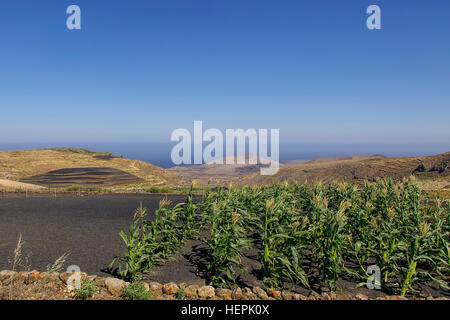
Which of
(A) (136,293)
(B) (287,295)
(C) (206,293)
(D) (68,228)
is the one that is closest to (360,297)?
(B) (287,295)

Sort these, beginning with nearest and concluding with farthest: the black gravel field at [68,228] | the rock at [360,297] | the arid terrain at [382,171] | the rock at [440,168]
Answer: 1. the rock at [360,297]
2. the black gravel field at [68,228]
3. the rock at [440,168]
4. the arid terrain at [382,171]

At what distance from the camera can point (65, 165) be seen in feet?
153

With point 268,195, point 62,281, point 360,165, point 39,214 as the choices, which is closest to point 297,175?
point 360,165

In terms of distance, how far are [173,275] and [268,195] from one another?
539 cm

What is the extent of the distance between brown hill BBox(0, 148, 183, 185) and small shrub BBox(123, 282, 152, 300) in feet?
113

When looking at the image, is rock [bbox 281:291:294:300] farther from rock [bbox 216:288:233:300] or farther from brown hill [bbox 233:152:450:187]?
brown hill [bbox 233:152:450:187]

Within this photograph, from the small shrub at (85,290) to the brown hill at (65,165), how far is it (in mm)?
34226

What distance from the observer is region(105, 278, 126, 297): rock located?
4.75 m

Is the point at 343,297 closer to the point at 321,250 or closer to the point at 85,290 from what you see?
the point at 321,250

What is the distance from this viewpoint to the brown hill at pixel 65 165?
41000 mm

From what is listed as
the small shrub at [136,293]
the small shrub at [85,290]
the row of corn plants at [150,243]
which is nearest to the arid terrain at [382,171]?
the row of corn plants at [150,243]

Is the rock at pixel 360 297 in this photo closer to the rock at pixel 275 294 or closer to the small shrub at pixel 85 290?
the rock at pixel 275 294

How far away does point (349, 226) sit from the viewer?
748 cm

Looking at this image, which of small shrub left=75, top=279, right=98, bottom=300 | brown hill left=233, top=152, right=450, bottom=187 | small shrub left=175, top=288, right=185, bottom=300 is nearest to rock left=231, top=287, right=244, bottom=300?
small shrub left=175, top=288, right=185, bottom=300
